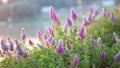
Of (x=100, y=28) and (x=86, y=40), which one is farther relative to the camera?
(x=100, y=28)

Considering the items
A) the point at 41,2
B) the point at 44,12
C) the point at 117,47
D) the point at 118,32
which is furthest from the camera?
the point at 41,2

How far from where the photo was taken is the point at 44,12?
20812 mm

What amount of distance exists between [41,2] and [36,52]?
2025cm

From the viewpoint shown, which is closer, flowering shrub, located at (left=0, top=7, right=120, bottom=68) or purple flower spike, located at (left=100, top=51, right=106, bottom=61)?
flowering shrub, located at (left=0, top=7, right=120, bottom=68)

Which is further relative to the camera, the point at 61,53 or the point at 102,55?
the point at 102,55

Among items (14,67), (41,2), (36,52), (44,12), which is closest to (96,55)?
(36,52)

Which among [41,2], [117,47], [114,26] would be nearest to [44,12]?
[41,2]

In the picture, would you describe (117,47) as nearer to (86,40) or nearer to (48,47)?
(86,40)

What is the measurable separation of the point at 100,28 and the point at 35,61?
184cm

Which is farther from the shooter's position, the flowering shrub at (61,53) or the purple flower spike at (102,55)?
the purple flower spike at (102,55)

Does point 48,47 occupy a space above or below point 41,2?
below

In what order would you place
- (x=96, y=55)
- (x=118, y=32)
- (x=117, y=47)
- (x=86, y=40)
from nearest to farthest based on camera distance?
(x=96, y=55) < (x=117, y=47) < (x=86, y=40) < (x=118, y=32)

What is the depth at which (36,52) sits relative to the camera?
9.37 feet

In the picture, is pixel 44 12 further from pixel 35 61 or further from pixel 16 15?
pixel 35 61
